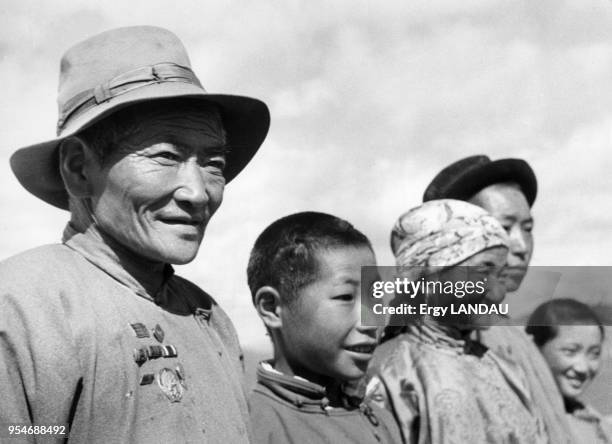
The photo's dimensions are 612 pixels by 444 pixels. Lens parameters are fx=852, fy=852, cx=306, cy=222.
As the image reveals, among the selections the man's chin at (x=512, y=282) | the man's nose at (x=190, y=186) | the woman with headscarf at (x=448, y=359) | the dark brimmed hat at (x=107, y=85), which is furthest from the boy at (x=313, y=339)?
the man's chin at (x=512, y=282)

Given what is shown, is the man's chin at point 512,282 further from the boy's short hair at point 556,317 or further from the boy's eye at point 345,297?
the boy's eye at point 345,297

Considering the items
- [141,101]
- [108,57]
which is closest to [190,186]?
[141,101]

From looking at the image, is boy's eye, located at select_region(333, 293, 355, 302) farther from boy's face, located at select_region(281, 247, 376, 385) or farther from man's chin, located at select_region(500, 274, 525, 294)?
man's chin, located at select_region(500, 274, 525, 294)

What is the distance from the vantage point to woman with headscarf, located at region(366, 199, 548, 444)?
391 centimetres

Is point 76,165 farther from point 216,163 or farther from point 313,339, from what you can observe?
point 313,339

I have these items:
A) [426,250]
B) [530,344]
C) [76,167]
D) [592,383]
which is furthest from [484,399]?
[76,167]

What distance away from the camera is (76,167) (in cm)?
242

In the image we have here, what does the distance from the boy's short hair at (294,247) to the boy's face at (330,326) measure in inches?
1.6

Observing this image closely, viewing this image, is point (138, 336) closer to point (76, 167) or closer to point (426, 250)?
point (76, 167)

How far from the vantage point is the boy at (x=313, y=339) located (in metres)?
3.41

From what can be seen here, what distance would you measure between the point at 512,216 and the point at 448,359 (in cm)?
135

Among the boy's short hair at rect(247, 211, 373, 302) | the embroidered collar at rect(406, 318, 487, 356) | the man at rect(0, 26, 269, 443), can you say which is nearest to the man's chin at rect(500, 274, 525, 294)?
the embroidered collar at rect(406, 318, 487, 356)

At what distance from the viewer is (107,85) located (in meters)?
2.40

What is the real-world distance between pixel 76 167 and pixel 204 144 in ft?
1.21
